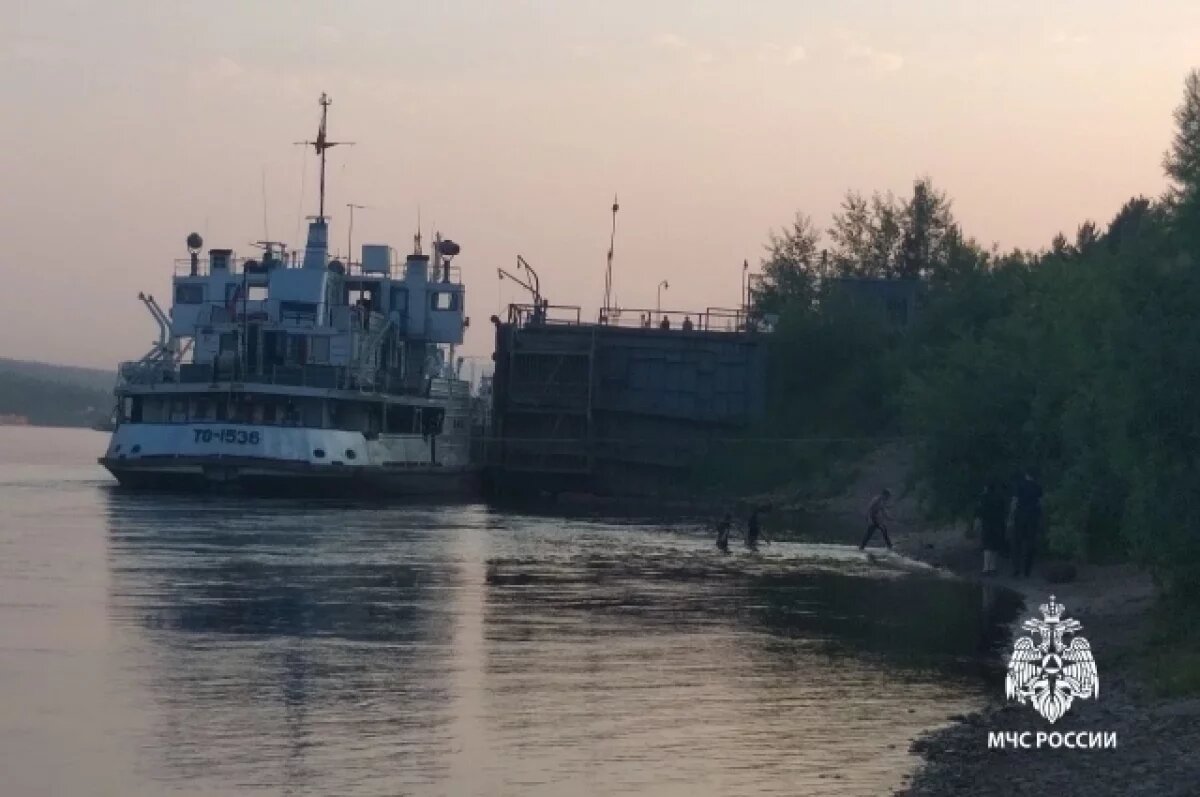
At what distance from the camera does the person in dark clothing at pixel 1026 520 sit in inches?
1227

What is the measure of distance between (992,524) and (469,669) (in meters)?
15.3

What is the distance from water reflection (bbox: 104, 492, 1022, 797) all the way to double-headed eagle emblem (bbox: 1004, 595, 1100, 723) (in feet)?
2.02

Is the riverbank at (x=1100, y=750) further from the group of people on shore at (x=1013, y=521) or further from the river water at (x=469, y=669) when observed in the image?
the group of people on shore at (x=1013, y=521)

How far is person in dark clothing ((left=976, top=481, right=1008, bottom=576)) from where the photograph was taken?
33.0m

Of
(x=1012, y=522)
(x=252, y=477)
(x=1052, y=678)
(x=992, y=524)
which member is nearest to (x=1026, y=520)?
(x=1012, y=522)

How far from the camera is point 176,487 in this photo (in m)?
59.8

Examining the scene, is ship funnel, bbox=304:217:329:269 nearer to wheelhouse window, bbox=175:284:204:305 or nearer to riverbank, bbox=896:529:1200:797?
wheelhouse window, bbox=175:284:204:305

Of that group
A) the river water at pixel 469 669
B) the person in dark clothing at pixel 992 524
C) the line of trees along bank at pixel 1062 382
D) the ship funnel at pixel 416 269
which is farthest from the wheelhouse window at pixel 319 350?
the person in dark clothing at pixel 992 524

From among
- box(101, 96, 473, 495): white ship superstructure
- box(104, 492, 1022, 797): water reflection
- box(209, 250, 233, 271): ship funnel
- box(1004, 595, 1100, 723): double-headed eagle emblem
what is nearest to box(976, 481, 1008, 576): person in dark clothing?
box(104, 492, 1022, 797): water reflection

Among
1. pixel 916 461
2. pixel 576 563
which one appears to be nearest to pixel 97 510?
pixel 576 563

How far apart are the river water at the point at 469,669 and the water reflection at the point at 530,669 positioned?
0.16ft

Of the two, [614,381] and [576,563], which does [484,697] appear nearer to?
[576,563]

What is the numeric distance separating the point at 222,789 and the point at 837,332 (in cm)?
6107

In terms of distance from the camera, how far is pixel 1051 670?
19.3 meters
